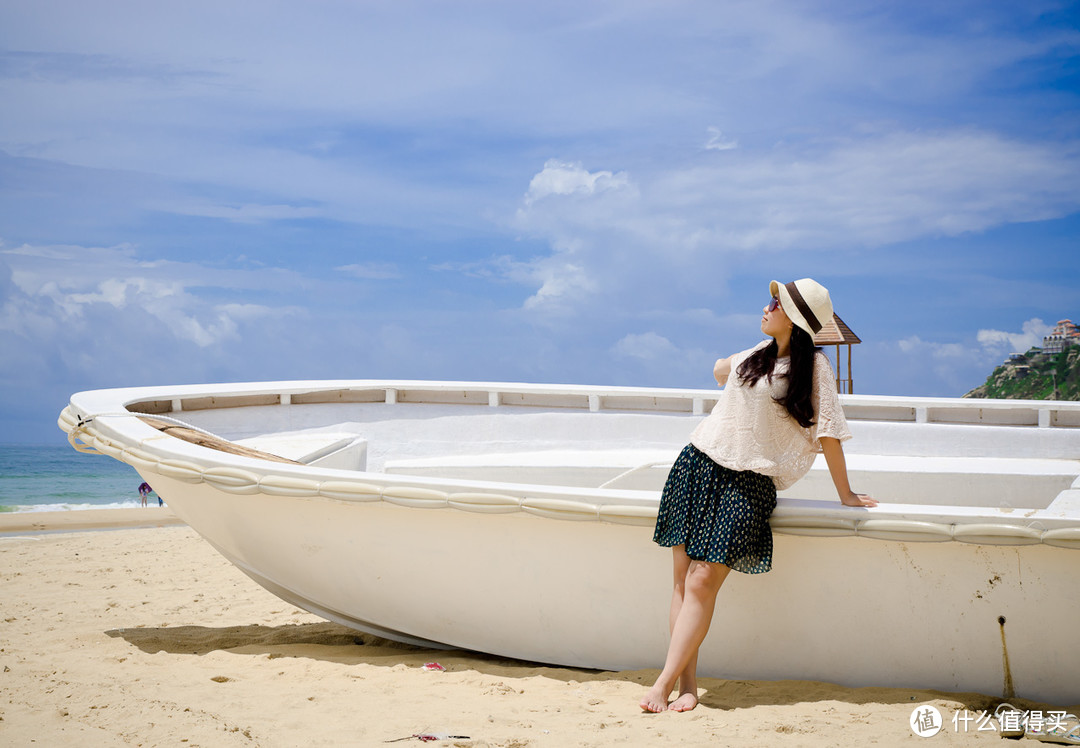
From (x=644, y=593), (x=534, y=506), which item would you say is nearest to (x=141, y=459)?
(x=534, y=506)

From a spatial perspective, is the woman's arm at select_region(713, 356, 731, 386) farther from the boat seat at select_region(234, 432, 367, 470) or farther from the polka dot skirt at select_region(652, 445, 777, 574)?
the boat seat at select_region(234, 432, 367, 470)

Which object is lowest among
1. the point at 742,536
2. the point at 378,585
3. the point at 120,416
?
the point at 378,585

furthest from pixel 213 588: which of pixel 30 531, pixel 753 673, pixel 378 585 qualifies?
pixel 30 531

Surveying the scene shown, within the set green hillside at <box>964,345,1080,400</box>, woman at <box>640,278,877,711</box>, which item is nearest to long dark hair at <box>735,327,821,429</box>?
woman at <box>640,278,877,711</box>

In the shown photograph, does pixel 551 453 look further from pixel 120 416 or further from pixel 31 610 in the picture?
pixel 31 610

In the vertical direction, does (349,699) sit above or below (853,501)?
below

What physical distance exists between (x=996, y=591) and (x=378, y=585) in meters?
1.79

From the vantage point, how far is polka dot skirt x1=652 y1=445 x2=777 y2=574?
2.14m

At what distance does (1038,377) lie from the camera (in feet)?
112

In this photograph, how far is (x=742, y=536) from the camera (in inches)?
84.5

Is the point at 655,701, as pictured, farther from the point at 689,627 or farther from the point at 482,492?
the point at 482,492

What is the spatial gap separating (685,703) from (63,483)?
24.5 metres

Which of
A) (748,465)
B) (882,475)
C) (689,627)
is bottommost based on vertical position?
(689,627)

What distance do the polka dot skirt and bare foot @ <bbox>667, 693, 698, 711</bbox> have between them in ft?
1.23
